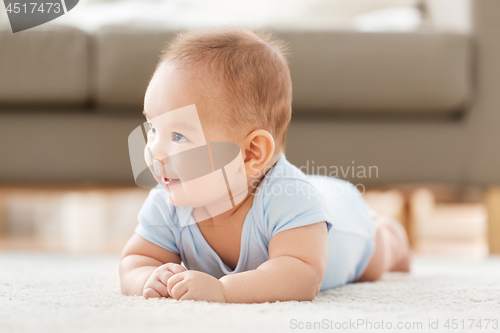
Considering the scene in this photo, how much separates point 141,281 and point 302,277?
175 mm

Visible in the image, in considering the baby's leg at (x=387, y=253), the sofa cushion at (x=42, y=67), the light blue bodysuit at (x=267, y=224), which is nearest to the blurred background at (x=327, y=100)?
the sofa cushion at (x=42, y=67)

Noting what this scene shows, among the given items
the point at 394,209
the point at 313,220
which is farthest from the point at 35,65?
the point at 394,209

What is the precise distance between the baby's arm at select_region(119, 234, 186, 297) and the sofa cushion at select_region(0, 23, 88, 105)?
47cm

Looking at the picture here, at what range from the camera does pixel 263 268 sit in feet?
1.57

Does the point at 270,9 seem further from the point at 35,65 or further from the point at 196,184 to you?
the point at 196,184

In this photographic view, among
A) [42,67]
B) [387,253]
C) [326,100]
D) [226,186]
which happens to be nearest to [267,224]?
[226,186]

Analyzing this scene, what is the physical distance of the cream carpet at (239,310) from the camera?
0.34m

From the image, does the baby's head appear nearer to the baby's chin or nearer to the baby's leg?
the baby's chin

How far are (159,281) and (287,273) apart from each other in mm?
132

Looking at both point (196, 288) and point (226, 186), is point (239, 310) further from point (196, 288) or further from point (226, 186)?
point (226, 186)

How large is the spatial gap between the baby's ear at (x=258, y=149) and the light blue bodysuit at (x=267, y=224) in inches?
1.1

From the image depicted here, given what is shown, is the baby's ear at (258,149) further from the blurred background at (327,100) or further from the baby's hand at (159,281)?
the blurred background at (327,100)

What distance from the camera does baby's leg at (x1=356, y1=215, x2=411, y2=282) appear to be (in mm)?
765

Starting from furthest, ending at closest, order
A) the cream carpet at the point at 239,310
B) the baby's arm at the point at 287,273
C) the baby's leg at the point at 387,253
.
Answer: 1. the baby's leg at the point at 387,253
2. the baby's arm at the point at 287,273
3. the cream carpet at the point at 239,310
